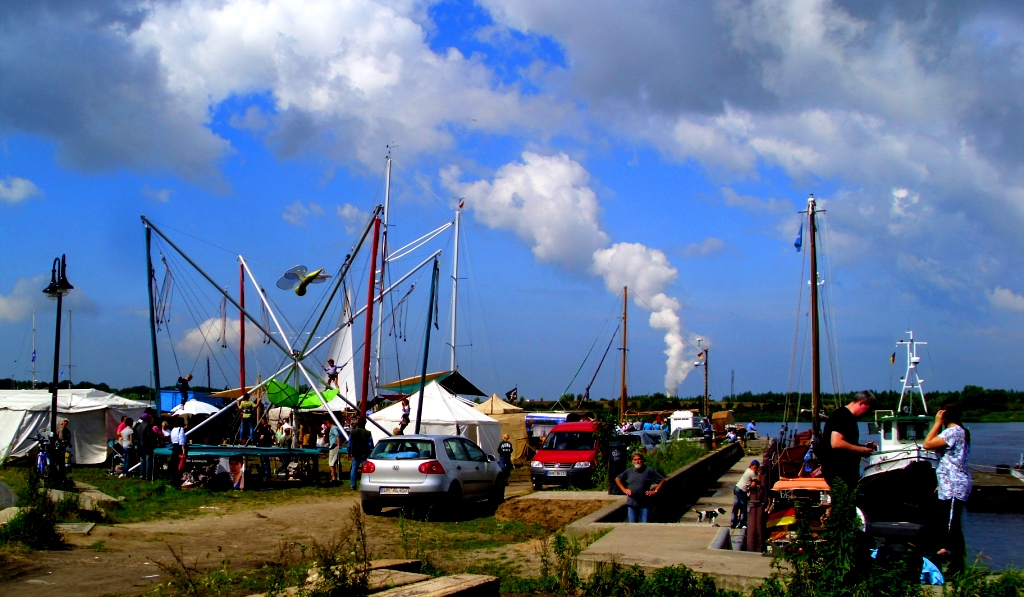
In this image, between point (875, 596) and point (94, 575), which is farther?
point (94, 575)

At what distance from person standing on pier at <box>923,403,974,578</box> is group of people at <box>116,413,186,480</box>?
54.1 feet

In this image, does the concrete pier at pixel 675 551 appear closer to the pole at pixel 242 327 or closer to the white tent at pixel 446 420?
the white tent at pixel 446 420

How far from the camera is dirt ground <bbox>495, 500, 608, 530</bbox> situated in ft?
52.8

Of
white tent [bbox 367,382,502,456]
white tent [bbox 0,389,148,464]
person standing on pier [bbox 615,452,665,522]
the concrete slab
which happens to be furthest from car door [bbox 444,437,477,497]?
white tent [bbox 0,389,148,464]

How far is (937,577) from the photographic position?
7707mm

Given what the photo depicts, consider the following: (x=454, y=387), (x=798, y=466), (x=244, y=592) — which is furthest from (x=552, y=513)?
(x=454, y=387)

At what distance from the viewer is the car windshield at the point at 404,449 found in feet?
54.4

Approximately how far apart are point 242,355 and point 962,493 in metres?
34.8

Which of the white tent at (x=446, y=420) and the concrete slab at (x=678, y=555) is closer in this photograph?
the concrete slab at (x=678, y=555)

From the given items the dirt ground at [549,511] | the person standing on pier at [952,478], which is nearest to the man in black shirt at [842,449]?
the person standing on pier at [952,478]

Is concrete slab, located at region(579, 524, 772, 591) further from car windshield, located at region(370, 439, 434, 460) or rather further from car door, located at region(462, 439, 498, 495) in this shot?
car door, located at region(462, 439, 498, 495)

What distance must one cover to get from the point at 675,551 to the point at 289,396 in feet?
74.1

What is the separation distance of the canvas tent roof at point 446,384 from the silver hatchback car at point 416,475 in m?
22.5

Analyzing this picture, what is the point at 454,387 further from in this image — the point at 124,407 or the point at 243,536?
the point at 243,536
